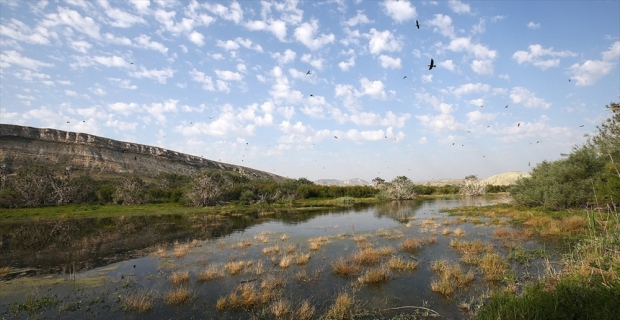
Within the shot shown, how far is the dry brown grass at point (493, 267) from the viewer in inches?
539

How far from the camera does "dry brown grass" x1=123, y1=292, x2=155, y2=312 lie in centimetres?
1184

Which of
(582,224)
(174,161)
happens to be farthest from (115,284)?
(174,161)

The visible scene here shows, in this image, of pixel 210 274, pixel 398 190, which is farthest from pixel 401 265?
pixel 398 190

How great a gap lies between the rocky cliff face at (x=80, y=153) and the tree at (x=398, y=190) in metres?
108

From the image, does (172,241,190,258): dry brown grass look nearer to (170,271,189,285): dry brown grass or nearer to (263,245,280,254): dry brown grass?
(170,271,189,285): dry brown grass

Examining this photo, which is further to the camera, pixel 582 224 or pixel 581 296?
pixel 582 224

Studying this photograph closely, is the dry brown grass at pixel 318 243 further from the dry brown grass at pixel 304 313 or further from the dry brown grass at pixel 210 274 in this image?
the dry brown grass at pixel 304 313

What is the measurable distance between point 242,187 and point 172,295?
6687cm

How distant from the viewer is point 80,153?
124 m

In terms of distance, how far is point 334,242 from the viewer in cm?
2483

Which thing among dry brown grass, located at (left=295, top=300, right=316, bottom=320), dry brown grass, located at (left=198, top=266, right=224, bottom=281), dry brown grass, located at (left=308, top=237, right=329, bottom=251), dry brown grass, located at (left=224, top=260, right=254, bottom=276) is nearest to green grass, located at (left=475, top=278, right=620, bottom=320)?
dry brown grass, located at (left=295, top=300, right=316, bottom=320)

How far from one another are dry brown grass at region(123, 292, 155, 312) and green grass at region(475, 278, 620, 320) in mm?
11911

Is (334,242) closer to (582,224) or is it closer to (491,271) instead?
(491,271)

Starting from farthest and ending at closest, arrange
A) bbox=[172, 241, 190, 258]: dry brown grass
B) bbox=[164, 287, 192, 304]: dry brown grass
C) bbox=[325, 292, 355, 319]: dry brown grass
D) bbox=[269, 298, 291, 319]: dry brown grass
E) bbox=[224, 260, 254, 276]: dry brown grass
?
bbox=[172, 241, 190, 258]: dry brown grass, bbox=[224, 260, 254, 276]: dry brown grass, bbox=[164, 287, 192, 304]: dry brown grass, bbox=[269, 298, 291, 319]: dry brown grass, bbox=[325, 292, 355, 319]: dry brown grass
